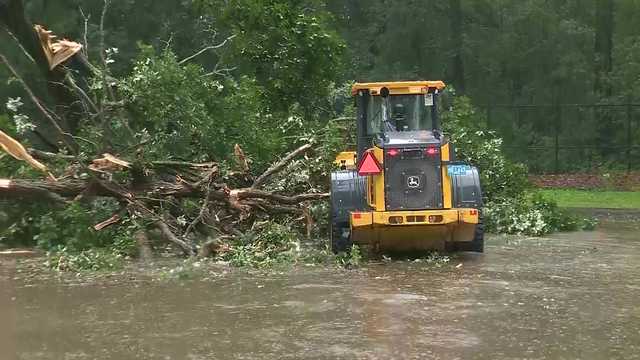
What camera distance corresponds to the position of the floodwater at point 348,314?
6.62 meters

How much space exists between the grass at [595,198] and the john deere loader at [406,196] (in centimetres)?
1018

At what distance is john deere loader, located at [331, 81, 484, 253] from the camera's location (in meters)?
10.9

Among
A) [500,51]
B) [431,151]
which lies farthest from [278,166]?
[500,51]

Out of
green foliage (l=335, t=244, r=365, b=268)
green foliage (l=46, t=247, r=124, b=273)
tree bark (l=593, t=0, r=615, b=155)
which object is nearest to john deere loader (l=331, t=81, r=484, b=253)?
green foliage (l=335, t=244, r=365, b=268)

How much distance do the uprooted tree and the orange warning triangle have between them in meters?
1.95

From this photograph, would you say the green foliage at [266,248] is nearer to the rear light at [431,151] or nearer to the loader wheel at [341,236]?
the loader wheel at [341,236]

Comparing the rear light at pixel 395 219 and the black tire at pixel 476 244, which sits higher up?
the rear light at pixel 395 219

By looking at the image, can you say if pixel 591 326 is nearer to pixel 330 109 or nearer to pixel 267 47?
pixel 330 109

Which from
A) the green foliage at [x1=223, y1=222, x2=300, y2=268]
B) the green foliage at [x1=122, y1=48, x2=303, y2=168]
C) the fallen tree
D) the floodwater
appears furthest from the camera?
the green foliage at [x1=122, y1=48, x2=303, y2=168]

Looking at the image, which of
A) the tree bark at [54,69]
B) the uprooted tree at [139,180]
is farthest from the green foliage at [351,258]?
the tree bark at [54,69]

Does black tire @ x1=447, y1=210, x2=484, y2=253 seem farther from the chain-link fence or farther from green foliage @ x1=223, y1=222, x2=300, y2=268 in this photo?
the chain-link fence

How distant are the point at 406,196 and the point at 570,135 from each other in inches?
1035

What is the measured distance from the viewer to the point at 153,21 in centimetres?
3603

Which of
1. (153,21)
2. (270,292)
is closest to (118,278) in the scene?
(270,292)
